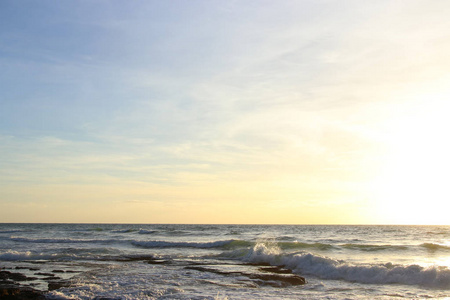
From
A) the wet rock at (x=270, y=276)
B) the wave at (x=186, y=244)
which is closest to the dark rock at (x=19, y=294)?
the wet rock at (x=270, y=276)

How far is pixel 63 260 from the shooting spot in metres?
21.5

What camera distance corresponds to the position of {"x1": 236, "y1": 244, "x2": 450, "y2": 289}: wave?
14.2 meters

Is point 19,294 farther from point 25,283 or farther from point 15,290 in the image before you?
point 25,283

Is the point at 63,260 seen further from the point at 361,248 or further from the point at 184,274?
the point at 361,248

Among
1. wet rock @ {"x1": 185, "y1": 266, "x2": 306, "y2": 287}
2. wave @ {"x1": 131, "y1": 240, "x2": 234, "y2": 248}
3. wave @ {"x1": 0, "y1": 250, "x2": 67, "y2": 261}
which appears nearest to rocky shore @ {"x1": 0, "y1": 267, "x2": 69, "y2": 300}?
wave @ {"x1": 0, "y1": 250, "x2": 67, "y2": 261}

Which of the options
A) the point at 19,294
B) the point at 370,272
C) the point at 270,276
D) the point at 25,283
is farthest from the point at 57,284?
the point at 370,272

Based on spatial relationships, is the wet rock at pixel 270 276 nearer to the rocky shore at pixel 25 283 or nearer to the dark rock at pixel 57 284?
the dark rock at pixel 57 284

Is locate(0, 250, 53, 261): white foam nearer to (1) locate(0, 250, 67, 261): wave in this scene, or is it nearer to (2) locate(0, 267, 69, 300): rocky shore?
(1) locate(0, 250, 67, 261): wave

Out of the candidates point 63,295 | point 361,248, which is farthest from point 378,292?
point 361,248

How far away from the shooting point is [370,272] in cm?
1559

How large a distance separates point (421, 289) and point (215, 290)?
7523mm

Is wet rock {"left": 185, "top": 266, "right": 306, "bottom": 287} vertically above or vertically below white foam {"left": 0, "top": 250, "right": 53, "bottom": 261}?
above

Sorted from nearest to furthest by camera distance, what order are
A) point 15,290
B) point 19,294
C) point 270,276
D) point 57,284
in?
point 19,294
point 15,290
point 57,284
point 270,276

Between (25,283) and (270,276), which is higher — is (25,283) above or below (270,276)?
below
